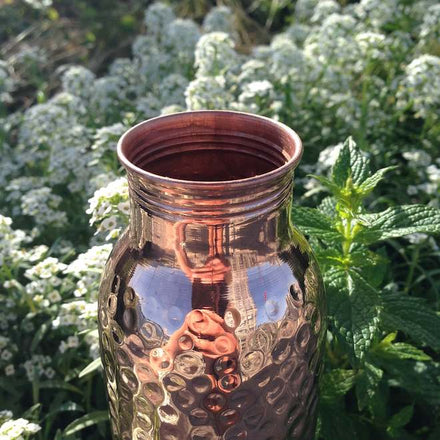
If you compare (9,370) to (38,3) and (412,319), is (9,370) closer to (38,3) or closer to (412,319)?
(412,319)

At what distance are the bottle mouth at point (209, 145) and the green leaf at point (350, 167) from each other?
42cm

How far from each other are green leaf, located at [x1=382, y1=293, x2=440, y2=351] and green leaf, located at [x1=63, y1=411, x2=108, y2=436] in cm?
84

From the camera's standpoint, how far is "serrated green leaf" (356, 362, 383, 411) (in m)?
1.70

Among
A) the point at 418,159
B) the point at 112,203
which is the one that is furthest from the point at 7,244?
the point at 418,159

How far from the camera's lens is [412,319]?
172 cm

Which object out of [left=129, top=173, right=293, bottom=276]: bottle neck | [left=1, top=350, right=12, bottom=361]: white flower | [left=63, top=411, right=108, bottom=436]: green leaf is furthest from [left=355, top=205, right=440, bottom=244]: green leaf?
[left=1, top=350, right=12, bottom=361]: white flower

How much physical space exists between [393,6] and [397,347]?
2.13 metres

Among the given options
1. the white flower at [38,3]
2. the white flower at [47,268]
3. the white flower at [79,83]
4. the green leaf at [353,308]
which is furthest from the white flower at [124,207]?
the white flower at [38,3]

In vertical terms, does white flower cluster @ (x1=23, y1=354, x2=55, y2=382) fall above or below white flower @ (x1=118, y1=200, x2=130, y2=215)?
below

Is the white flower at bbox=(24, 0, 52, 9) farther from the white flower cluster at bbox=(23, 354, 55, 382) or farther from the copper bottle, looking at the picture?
the copper bottle

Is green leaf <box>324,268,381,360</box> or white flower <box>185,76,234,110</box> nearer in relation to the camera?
green leaf <box>324,268,381,360</box>

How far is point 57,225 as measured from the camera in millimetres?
2514

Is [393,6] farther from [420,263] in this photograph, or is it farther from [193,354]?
[193,354]

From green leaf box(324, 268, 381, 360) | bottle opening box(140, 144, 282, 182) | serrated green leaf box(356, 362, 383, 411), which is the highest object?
bottle opening box(140, 144, 282, 182)
